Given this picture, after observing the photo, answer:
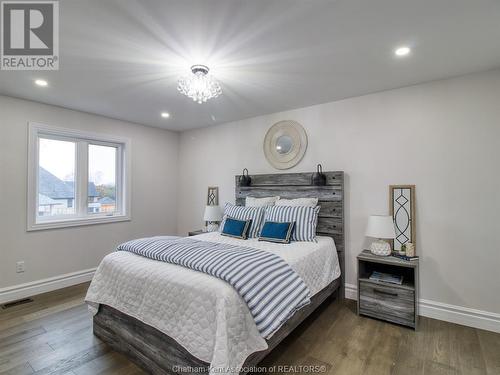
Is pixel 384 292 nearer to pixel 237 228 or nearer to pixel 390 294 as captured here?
pixel 390 294

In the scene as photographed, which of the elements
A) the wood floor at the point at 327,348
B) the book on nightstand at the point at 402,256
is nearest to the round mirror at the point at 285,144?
the book on nightstand at the point at 402,256

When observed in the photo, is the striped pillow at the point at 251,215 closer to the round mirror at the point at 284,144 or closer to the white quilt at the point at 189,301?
the white quilt at the point at 189,301

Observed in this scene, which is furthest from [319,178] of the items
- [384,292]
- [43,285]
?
[43,285]

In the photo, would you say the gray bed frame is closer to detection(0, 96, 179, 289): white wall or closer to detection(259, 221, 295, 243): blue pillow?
detection(259, 221, 295, 243): blue pillow

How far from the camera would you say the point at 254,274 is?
1746 millimetres

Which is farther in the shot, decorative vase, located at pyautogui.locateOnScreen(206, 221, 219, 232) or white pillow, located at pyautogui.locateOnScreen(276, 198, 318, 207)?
decorative vase, located at pyautogui.locateOnScreen(206, 221, 219, 232)

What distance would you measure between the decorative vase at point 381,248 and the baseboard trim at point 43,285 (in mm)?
3789

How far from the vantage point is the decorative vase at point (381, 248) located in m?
2.64

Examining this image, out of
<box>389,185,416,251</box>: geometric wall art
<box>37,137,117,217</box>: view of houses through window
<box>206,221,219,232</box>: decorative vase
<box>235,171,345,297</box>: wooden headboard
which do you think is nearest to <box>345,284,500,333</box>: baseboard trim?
<box>389,185,416,251</box>: geometric wall art

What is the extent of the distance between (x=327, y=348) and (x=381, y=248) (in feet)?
3.74

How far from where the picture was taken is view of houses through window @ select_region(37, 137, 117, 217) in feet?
11.2

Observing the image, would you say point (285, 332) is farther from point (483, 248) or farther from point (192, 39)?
point (192, 39)

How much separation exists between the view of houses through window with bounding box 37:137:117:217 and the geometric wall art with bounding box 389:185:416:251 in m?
4.02

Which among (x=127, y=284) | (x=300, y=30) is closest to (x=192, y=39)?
(x=300, y=30)
